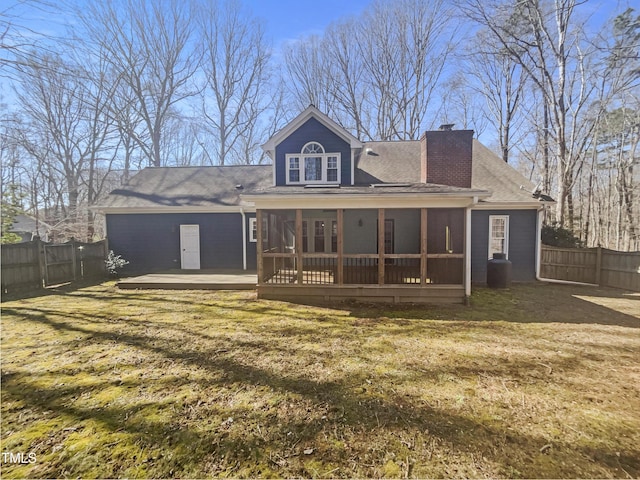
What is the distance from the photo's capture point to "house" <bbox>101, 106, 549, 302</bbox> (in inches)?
313

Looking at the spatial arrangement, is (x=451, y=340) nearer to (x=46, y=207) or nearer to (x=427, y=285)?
(x=427, y=285)

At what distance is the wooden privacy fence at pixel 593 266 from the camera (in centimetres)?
949

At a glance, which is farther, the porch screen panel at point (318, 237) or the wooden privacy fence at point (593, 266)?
the porch screen panel at point (318, 237)

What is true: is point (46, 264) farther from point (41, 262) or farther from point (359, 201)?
point (359, 201)

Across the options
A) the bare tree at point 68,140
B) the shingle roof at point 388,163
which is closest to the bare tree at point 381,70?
the shingle roof at point 388,163

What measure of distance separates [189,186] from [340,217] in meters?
9.14

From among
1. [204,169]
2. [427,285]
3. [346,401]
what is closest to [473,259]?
[427,285]

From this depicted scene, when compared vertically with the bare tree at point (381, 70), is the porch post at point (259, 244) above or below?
below

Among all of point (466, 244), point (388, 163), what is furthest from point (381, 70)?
point (466, 244)

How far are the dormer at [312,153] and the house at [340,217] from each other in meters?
0.04

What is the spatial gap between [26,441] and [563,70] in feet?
66.2

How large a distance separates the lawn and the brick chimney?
534 centimetres

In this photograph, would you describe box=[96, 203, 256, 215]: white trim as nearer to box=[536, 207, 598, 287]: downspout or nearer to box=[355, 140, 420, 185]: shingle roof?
box=[355, 140, 420, 185]: shingle roof

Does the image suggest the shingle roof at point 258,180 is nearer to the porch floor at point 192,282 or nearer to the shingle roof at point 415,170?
the shingle roof at point 415,170
